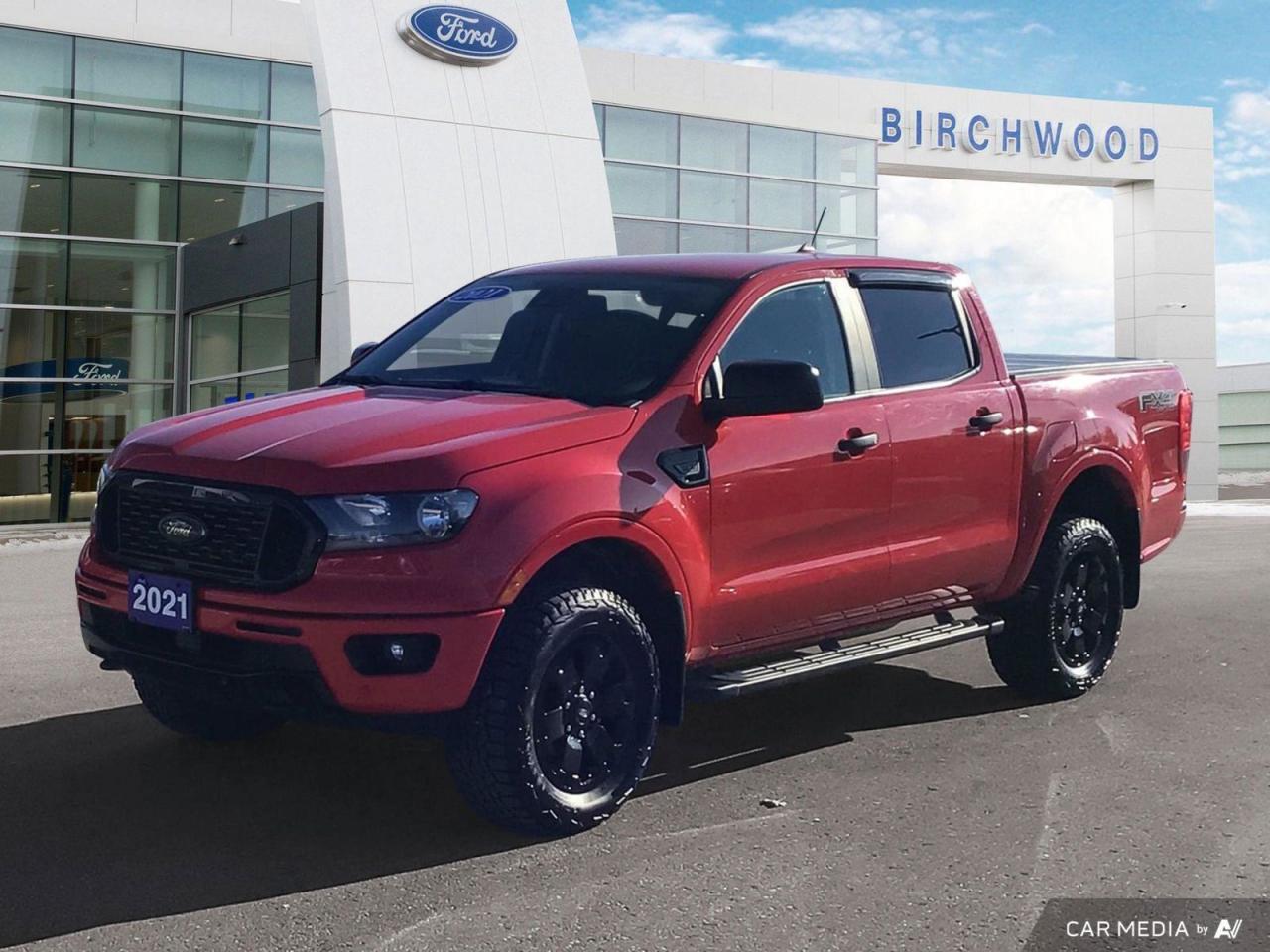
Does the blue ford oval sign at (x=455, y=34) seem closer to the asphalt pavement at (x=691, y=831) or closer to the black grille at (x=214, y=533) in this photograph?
the asphalt pavement at (x=691, y=831)

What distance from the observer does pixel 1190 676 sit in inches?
295

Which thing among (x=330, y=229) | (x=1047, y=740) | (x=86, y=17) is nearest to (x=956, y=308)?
(x=1047, y=740)

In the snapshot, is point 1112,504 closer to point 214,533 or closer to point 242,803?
point 242,803

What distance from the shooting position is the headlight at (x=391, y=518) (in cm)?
433

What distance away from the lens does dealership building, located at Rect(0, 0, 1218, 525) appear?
21.9 m

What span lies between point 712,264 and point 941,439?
3.80 ft

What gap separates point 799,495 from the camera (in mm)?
5344

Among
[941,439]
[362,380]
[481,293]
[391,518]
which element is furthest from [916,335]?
[391,518]

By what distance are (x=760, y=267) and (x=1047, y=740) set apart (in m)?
2.23

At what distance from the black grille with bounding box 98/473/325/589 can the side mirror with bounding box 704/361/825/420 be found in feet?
4.83

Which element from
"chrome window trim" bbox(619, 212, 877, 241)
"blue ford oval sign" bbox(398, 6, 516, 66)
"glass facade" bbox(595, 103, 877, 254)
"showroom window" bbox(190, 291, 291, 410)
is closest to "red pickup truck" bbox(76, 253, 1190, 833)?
"blue ford oval sign" bbox(398, 6, 516, 66)

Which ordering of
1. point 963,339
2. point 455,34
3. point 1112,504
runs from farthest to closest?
point 455,34 < point 1112,504 < point 963,339

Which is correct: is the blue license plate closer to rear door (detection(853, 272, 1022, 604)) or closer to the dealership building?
rear door (detection(853, 272, 1022, 604))

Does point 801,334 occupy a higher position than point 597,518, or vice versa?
point 801,334
